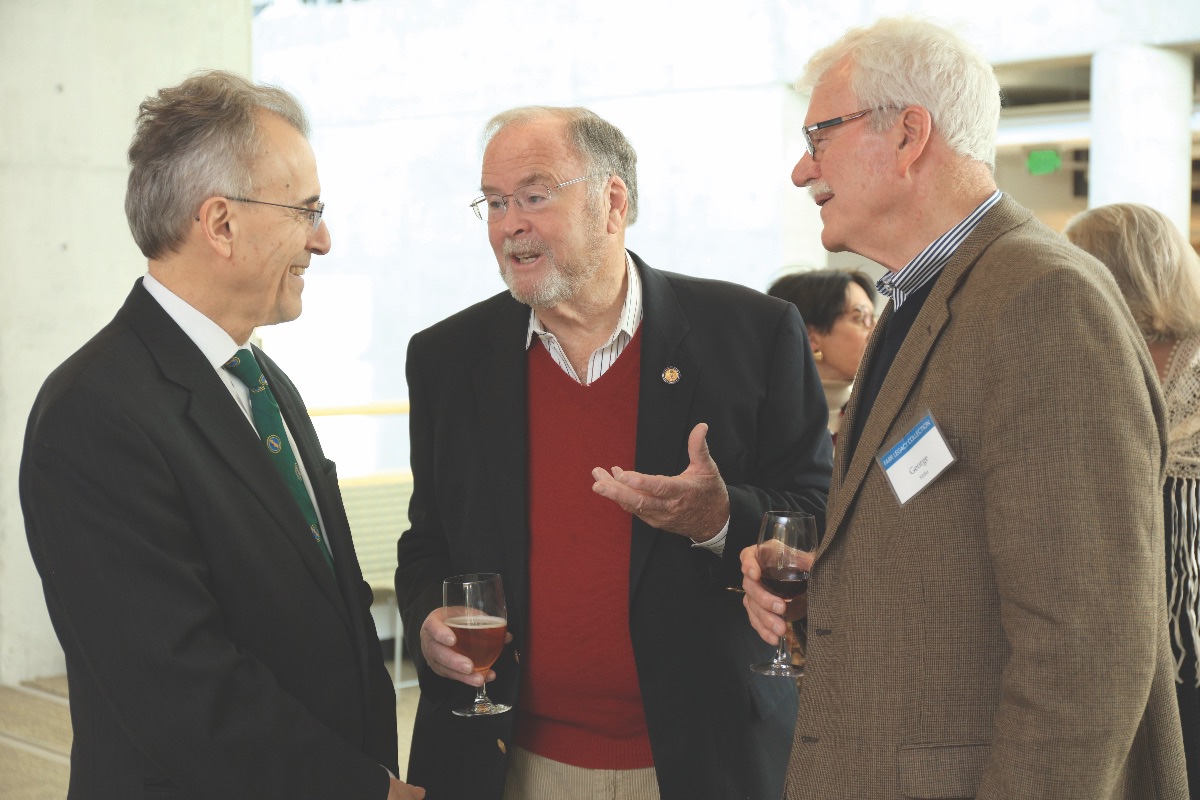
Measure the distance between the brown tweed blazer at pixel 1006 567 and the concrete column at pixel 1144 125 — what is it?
234 inches

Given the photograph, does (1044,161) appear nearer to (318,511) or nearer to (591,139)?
(591,139)

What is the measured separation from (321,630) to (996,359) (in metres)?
1.09

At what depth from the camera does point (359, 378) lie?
364 inches

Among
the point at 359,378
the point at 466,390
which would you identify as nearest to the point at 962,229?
the point at 466,390

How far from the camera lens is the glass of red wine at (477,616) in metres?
1.90

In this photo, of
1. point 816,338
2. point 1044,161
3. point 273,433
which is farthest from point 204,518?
point 1044,161

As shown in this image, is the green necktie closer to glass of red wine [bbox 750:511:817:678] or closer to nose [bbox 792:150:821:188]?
glass of red wine [bbox 750:511:817:678]

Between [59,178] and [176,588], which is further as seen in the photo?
[59,178]

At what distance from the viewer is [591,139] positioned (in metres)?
2.45

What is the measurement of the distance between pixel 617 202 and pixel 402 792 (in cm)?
129

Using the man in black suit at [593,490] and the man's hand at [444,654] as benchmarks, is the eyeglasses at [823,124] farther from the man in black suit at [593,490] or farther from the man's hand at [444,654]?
the man's hand at [444,654]

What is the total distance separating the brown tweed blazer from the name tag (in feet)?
0.04

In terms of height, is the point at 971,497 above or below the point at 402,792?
above

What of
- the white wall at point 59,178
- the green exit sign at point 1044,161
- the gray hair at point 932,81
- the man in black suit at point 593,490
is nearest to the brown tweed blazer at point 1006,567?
the gray hair at point 932,81
